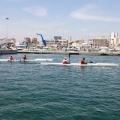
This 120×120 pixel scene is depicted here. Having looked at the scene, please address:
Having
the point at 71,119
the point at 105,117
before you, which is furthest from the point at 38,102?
the point at 105,117

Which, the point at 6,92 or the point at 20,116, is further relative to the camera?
the point at 6,92

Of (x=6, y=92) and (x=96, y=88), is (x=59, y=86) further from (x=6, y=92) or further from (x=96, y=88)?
(x=6, y=92)

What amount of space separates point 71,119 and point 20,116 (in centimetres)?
359

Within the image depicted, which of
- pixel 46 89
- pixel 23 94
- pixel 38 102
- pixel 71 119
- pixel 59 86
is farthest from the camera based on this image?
pixel 59 86

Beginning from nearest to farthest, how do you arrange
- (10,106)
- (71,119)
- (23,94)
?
(71,119), (10,106), (23,94)

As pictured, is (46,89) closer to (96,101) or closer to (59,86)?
(59,86)

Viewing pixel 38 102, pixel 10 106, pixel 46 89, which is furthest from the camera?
pixel 46 89

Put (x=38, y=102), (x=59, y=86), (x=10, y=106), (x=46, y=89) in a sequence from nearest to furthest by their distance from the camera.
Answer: (x=10, y=106) → (x=38, y=102) → (x=46, y=89) → (x=59, y=86)

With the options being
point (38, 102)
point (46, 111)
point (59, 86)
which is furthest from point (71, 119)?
point (59, 86)

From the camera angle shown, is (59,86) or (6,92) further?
(59,86)

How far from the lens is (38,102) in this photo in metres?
20.4

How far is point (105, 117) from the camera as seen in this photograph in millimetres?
16609

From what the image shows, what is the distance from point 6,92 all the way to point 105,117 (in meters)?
11.5

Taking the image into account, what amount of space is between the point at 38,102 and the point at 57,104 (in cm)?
174
